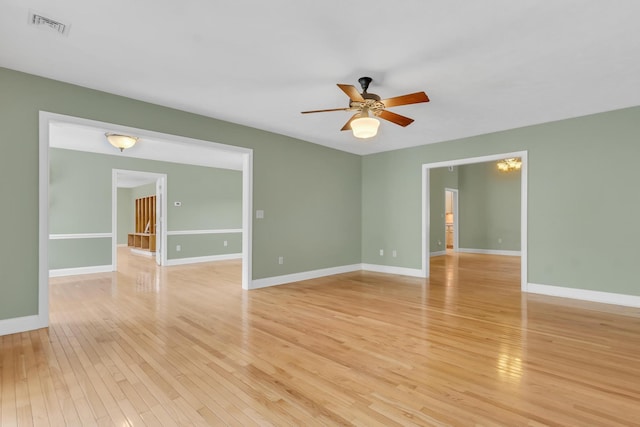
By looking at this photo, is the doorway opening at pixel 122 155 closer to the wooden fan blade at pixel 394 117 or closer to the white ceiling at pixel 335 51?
the white ceiling at pixel 335 51

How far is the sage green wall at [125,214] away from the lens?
1309cm

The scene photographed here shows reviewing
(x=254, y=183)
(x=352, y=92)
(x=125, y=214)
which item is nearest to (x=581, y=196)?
(x=352, y=92)

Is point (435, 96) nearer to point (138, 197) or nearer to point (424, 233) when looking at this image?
point (424, 233)

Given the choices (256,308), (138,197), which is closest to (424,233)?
(256,308)

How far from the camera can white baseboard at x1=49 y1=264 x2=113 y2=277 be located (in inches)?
237

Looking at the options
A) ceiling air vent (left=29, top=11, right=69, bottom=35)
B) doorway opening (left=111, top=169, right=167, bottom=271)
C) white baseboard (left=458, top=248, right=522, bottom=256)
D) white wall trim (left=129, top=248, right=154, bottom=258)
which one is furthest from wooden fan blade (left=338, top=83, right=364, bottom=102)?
white wall trim (left=129, top=248, right=154, bottom=258)

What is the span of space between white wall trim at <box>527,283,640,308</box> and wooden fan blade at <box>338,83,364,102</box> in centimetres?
393

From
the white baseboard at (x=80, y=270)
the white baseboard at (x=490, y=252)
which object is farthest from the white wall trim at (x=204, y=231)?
the white baseboard at (x=490, y=252)

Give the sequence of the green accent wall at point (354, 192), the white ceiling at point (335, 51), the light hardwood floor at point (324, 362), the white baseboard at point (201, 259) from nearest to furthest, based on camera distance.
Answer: the light hardwood floor at point (324, 362), the white ceiling at point (335, 51), the green accent wall at point (354, 192), the white baseboard at point (201, 259)

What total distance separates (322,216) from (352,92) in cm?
348

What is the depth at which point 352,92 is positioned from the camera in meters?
2.89

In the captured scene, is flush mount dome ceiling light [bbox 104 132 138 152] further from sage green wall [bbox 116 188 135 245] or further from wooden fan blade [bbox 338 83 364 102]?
sage green wall [bbox 116 188 135 245]

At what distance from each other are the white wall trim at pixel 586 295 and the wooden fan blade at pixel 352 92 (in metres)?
3.93

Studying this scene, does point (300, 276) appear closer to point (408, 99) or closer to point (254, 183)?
point (254, 183)
